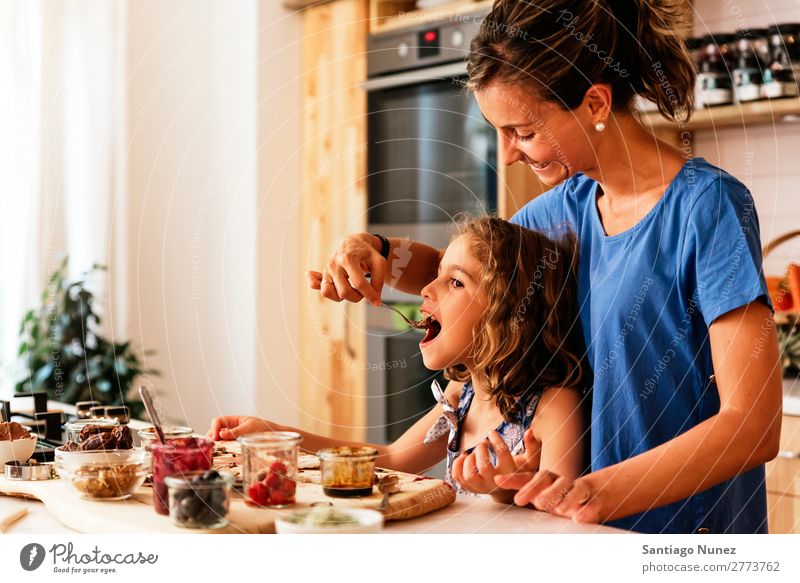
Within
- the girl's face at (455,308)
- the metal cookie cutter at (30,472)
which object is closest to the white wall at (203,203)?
the girl's face at (455,308)

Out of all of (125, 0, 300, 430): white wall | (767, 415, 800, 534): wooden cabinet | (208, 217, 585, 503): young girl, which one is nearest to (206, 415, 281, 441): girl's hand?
(208, 217, 585, 503): young girl

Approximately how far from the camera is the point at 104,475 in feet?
3.21

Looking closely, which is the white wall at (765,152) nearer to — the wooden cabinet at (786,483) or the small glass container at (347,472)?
the wooden cabinet at (786,483)

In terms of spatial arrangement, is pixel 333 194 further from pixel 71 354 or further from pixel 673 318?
pixel 673 318

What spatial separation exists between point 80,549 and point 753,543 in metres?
0.83

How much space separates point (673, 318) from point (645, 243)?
0.10 metres

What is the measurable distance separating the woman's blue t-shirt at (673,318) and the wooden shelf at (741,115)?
2.77 feet

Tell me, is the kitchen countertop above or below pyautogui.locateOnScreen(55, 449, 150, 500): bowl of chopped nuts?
below

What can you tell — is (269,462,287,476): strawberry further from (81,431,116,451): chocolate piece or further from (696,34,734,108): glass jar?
(696,34,734,108): glass jar

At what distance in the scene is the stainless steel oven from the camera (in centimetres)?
228

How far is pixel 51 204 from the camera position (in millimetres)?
2775

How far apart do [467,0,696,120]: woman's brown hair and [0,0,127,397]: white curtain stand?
2.00 metres

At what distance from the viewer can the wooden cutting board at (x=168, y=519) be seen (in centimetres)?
92

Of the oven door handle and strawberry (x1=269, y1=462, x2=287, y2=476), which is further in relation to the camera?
the oven door handle
